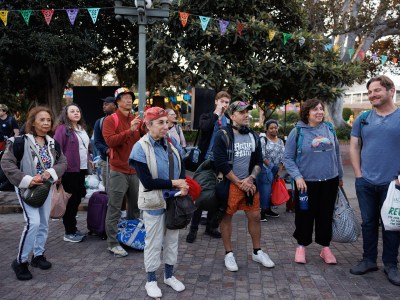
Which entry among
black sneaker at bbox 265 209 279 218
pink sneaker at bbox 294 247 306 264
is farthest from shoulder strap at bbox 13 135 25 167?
black sneaker at bbox 265 209 279 218

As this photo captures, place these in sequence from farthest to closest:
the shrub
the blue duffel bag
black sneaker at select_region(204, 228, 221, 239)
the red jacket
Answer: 1. the shrub
2. black sneaker at select_region(204, 228, 221, 239)
3. the blue duffel bag
4. the red jacket

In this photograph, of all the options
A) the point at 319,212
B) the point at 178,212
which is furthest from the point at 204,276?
the point at 319,212

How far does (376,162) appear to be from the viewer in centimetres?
388

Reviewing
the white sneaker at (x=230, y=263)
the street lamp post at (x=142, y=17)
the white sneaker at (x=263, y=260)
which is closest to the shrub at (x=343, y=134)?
the street lamp post at (x=142, y=17)

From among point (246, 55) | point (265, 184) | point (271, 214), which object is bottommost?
point (271, 214)

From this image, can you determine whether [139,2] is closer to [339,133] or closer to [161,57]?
[161,57]

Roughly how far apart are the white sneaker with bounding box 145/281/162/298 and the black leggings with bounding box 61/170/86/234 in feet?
6.56

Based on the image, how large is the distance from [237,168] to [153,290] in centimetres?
149

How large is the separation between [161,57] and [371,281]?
8316 mm

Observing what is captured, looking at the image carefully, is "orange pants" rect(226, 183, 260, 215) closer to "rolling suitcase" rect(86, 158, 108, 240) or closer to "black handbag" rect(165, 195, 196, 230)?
"black handbag" rect(165, 195, 196, 230)

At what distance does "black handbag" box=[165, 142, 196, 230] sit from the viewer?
3.44m

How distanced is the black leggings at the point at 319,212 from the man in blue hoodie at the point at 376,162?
0.31 m

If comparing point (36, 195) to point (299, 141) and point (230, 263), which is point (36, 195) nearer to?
point (230, 263)

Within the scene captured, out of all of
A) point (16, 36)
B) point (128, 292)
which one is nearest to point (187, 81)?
point (16, 36)
